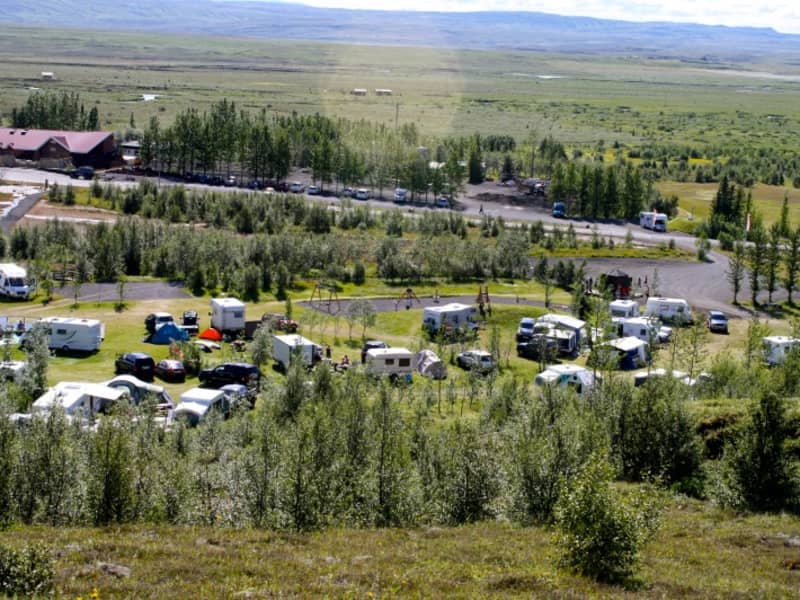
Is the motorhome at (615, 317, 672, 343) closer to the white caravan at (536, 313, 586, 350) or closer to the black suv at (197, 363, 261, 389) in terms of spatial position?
the white caravan at (536, 313, 586, 350)

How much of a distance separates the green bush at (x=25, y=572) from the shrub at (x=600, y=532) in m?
7.38

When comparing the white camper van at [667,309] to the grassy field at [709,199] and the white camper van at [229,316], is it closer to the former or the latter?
the white camper van at [229,316]

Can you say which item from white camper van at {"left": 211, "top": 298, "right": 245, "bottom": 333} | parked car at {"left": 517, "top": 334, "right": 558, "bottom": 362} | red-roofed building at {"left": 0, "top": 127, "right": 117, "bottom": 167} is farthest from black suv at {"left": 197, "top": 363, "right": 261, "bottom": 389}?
red-roofed building at {"left": 0, "top": 127, "right": 117, "bottom": 167}

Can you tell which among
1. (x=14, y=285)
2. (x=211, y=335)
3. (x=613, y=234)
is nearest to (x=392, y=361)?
(x=211, y=335)

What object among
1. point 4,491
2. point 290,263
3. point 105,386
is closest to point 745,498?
point 4,491

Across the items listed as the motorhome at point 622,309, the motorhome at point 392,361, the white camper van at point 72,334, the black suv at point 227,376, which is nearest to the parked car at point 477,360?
the motorhome at point 392,361

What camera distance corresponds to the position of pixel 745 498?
70.2 ft

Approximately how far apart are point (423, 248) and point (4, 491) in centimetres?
3933

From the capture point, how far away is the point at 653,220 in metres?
74.2

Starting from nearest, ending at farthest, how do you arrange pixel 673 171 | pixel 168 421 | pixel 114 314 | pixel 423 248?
pixel 168 421 < pixel 114 314 < pixel 423 248 < pixel 673 171

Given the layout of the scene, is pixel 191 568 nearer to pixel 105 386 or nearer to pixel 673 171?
pixel 105 386

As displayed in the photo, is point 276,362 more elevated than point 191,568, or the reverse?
point 191,568

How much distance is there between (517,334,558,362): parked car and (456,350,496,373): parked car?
7.27 feet

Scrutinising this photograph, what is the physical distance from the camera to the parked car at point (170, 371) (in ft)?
114
